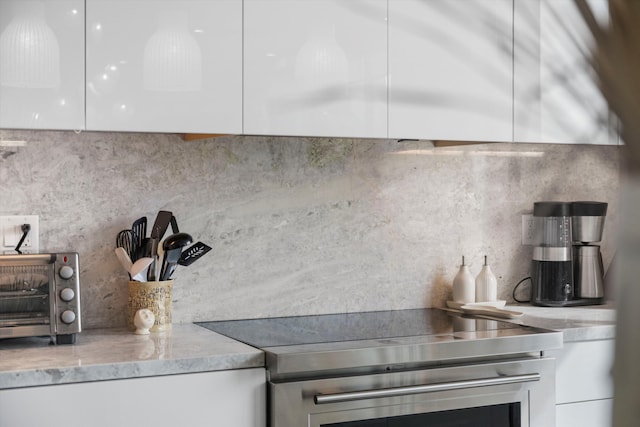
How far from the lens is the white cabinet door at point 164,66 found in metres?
1.83

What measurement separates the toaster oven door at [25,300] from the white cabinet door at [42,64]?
0.35 m

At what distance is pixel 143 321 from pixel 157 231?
0.86 ft

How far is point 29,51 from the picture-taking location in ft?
5.78

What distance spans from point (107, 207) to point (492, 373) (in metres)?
1.17

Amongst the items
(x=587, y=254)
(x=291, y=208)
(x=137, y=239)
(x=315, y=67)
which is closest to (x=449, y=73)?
(x=315, y=67)

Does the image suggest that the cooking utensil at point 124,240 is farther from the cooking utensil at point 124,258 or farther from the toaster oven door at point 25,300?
the toaster oven door at point 25,300

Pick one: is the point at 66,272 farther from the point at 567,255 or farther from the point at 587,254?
the point at 587,254

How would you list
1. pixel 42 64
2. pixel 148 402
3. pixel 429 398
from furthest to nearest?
pixel 429 398
pixel 42 64
pixel 148 402

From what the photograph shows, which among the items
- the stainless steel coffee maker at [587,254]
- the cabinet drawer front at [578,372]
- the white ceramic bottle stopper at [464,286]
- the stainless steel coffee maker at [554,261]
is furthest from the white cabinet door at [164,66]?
the stainless steel coffee maker at [587,254]

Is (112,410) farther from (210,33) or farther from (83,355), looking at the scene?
(210,33)

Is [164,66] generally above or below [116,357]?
above

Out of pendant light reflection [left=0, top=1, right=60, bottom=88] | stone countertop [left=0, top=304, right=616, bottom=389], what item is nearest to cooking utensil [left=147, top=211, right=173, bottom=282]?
stone countertop [left=0, top=304, right=616, bottom=389]

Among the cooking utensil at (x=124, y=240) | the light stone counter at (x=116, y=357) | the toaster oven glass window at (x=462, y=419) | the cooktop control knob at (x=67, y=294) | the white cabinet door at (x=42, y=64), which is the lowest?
the toaster oven glass window at (x=462, y=419)

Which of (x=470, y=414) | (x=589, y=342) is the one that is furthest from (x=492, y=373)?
(x=589, y=342)
